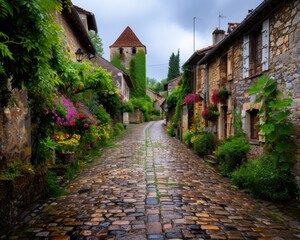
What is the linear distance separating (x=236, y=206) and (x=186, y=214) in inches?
51.1

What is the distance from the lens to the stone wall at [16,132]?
4715 mm

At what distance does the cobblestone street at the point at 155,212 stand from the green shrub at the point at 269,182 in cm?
28

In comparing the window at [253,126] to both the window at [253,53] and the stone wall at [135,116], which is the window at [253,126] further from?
the stone wall at [135,116]

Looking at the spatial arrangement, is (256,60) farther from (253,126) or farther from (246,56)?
(253,126)

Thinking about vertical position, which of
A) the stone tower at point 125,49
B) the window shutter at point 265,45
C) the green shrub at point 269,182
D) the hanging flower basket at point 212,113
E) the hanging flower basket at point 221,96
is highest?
the stone tower at point 125,49

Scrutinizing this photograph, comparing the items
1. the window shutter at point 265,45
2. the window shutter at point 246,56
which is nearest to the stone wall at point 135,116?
the window shutter at point 246,56

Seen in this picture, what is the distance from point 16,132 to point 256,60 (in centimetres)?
684

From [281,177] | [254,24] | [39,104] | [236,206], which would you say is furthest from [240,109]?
[39,104]

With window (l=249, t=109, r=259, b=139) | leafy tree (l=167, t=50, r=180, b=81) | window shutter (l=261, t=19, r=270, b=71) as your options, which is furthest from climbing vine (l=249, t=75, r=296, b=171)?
leafy tree (l=167, t=50, r=180, b=81)

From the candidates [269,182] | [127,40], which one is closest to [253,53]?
[269,182]

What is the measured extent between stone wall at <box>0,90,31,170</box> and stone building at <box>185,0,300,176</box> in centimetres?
528

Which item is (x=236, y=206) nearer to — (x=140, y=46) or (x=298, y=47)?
(x=298, y=47)

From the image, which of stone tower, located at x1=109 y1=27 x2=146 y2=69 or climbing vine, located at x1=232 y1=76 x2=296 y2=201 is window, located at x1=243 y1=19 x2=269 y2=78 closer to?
climbing vine, located at x1=232 y1=76 x2=296 y2=201

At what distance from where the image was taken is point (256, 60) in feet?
27.2
